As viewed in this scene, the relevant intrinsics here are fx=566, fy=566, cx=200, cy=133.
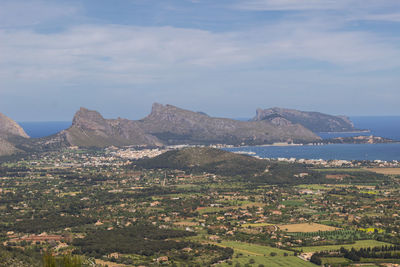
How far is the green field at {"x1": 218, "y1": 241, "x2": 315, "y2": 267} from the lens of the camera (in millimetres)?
74562

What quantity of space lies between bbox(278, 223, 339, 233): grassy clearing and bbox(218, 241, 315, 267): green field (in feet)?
41.4

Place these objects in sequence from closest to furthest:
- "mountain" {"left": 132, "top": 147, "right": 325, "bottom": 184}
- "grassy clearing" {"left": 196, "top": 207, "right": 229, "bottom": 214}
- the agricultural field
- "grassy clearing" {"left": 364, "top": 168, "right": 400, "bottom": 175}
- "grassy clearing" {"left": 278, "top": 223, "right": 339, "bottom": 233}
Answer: the agricultural field < "grassy clearing" {"left": 278, "top": 223, "right": 339, "bottom": 233} < "grassy clearing" {"left": 196, "top": 207, "right": 229, "bottom": 214} < "mountain" {"left": 132, "top": 147, "right": 325, "bottom": 184} < "grassy clearing" {"left": 364, "top": 168, "right": 400, "bottom": 175}

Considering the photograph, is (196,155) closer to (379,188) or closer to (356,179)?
(356,179)

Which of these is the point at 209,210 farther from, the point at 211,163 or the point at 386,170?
the point at 386,170

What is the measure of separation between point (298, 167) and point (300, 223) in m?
80.6

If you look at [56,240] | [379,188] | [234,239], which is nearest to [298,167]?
[379,188]

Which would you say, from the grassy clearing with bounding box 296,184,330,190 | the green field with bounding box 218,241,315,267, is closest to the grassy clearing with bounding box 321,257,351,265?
the green field with bounding box 218,241,315,267

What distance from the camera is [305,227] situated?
97.4m

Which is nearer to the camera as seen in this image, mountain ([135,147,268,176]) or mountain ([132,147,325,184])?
mountain ([132,147,325,184])

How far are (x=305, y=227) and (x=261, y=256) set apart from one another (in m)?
21.0

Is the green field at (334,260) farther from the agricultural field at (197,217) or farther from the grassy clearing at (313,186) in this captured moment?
the grassy clearing at (313,186)

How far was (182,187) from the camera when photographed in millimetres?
147125

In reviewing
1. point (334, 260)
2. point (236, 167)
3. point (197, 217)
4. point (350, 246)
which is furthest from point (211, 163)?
point (334, 260)

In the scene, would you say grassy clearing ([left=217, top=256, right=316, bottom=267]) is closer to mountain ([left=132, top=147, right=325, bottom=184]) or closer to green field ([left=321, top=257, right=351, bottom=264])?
green field ([left=321, top=257, right=351, bottom=264])
